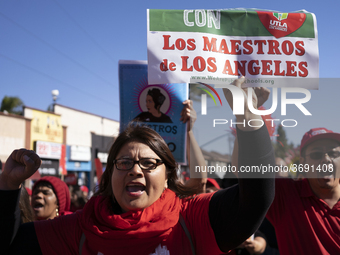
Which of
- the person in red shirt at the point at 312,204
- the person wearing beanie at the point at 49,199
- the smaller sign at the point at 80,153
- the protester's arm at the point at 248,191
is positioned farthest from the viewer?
the smaller sign at the point at 80,153

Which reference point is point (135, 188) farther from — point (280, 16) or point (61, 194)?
point (61, 194)

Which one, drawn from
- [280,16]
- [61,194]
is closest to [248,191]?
[280,16]

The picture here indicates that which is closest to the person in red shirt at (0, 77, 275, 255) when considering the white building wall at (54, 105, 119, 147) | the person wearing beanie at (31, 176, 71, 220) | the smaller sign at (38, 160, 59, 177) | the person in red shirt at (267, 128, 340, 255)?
the person in red shirt at (267, 128, 340, 255)

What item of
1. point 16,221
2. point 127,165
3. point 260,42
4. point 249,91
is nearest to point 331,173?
point 260,42

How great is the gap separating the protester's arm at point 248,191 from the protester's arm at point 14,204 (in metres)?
0.95

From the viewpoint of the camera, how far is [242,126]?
141 centimetres

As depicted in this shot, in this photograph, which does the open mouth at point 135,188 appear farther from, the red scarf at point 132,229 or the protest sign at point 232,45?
the protest sign at point 232,45

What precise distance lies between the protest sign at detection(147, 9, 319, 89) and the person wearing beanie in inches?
75.6

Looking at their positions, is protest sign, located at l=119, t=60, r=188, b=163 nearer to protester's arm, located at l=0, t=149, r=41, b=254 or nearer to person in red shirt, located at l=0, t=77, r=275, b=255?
person in red shirt, located at l=0, t=77, r=275, b=255

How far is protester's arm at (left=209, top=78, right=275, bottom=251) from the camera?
1.38 meters

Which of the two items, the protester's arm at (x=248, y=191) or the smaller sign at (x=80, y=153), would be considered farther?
the smaller sign at (x=80, y=153)

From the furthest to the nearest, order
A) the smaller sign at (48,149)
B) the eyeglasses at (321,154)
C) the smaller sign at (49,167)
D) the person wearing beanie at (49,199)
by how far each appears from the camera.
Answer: the smaller sign at (48,149), the smaller sign at (49,167), the person wearing beanie at (49,199), the eyeglasses at (321,154)

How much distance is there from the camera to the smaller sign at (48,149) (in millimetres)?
21208

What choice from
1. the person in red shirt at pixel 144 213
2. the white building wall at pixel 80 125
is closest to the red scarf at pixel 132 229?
the person in red shirt at pixel 144 213
